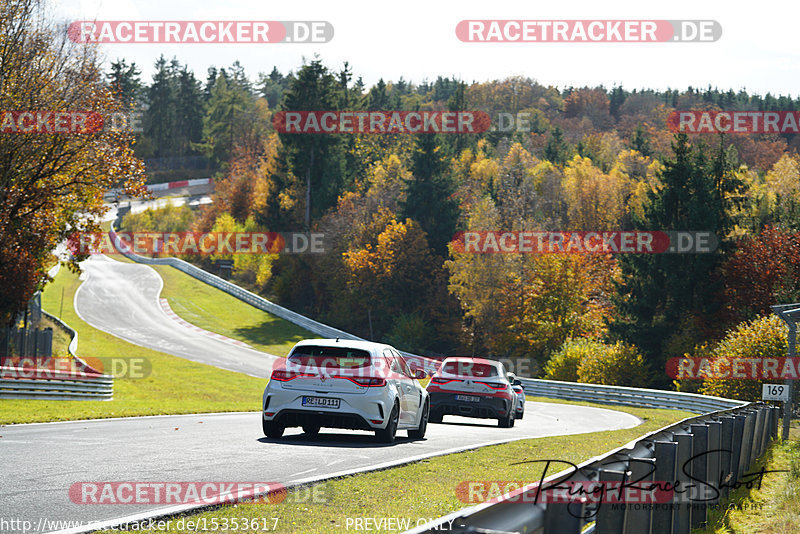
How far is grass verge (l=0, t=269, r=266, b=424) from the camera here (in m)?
20.3

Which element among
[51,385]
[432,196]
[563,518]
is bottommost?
[51,385]

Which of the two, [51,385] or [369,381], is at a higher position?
[369,381]

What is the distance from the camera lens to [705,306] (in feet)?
174

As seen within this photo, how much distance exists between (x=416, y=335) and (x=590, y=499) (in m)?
65.6

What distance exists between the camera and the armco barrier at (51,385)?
2356 cm

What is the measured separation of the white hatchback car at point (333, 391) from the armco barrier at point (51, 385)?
486 inches

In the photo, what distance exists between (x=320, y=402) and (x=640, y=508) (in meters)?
8.60

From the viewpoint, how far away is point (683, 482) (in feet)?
22.6

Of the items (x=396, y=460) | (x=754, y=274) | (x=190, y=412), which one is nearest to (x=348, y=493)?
(x=396, y=460)

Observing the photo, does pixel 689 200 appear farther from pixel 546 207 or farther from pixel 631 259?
pixel 546 207

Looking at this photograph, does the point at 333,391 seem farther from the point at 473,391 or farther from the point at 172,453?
the point at 473,391

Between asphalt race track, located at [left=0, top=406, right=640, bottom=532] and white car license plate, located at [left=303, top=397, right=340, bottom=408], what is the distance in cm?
61

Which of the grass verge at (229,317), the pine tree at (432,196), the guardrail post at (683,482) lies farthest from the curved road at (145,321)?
the guardrail post at (683,482)

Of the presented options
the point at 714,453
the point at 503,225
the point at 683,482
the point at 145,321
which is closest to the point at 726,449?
the point at 714,453
